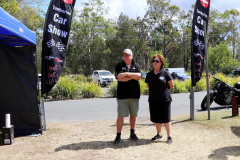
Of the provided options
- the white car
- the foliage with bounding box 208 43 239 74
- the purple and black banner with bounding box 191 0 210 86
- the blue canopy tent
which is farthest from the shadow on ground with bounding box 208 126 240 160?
the foliage with bounding box 208 43 239 74

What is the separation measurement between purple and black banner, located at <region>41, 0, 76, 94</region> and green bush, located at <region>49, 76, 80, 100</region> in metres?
7.90

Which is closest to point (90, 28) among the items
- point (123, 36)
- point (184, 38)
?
point (123, 36)

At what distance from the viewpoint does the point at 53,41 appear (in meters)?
5.18

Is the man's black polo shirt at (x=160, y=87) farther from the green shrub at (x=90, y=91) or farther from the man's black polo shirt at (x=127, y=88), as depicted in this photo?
the green shrub at (x=90, y=91)

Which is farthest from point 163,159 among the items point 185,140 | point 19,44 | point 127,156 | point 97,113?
point 97,113

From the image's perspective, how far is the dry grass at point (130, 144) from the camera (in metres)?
3.97

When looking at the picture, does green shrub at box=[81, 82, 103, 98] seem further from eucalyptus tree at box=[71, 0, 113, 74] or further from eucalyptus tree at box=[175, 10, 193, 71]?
eucalyptus tree at box=[175, 10, 193, 71]

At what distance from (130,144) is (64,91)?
9.17 metres

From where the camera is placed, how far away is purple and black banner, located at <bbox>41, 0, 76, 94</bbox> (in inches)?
201

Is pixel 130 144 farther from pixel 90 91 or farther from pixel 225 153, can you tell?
pixel 90 91

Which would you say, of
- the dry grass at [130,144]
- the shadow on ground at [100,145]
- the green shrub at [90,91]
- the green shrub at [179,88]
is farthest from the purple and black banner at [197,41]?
the green shrub at [179,88]

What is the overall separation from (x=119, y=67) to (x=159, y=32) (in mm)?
45800

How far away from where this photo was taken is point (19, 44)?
5.54 meters

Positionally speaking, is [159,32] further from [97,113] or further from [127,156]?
[127,156]
